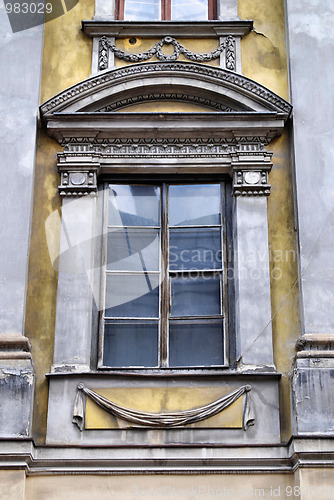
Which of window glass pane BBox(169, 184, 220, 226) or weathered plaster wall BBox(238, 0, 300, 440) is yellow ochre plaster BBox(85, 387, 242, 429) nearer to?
weathered plaster wall BBox(238, 0, 300, 440)

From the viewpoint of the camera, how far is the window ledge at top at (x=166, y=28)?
35.9 feet

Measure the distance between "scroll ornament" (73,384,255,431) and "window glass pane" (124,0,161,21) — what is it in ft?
15.4

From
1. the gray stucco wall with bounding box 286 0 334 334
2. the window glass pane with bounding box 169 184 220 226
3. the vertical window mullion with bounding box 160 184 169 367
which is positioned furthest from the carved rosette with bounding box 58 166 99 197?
the gray stucco wall with bounding box 286 0 334 334

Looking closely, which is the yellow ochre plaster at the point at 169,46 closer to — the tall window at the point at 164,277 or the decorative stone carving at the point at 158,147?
the decorative stone carving at the point at 158,147

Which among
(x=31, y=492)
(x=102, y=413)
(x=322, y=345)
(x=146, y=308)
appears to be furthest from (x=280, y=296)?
(x=31, y=492)

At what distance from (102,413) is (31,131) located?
A: 3207 mm

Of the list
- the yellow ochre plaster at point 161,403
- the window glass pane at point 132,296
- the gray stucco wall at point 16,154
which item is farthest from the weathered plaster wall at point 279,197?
the gray stucco wall at point 16,154

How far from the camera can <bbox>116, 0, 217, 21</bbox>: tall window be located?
11.4 metres

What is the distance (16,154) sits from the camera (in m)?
10.1

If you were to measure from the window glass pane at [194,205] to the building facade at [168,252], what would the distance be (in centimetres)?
2

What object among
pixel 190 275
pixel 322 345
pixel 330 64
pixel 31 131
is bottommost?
pixel 322 345

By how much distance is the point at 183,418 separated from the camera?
9.03 metres

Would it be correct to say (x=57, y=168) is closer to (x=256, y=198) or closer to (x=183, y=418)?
(x=256, y=198)

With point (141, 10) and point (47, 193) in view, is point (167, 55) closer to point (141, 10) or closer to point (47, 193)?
point (141, 10)
